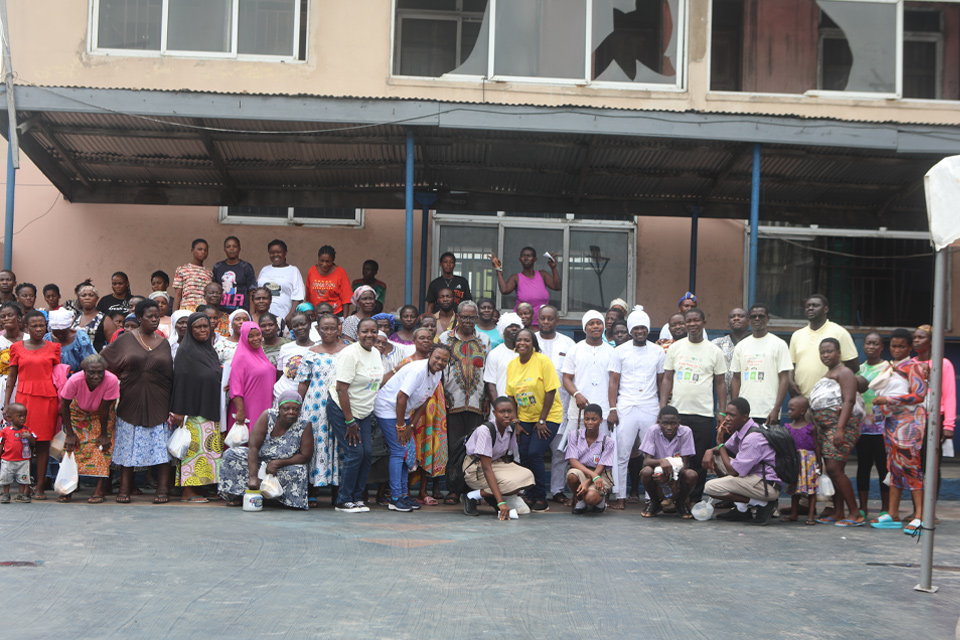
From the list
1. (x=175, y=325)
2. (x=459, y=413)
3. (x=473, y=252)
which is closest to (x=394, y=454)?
(x=459, y=413)

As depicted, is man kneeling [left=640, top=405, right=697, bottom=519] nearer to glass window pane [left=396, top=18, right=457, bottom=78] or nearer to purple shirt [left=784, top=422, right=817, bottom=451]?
purple shirt [left=784, top=422, right=817, bottom=451]

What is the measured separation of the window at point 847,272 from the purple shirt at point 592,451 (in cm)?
536

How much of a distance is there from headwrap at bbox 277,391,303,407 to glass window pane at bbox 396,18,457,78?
5.94m

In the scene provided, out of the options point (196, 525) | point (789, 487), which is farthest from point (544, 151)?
point (196, 525)

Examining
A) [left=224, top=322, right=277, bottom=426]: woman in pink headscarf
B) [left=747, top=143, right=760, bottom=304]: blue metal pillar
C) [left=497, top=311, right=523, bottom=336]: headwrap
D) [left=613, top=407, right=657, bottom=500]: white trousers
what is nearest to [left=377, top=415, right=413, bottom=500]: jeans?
[left=224, top=322, right=277, bottom=426]: woman in pink headscarf

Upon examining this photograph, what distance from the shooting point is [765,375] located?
9164mm

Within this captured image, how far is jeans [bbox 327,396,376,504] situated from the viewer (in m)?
8.67

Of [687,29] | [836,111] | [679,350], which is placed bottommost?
[679,350]

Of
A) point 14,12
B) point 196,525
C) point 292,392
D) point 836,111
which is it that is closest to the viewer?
point 196,525

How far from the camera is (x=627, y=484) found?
9.78m

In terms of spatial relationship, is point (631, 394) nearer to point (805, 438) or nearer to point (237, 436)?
point (805, 438)

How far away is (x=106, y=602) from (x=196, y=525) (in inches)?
92.0

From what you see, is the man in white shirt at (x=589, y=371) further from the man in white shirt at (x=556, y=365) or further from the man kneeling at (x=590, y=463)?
the man kneeling at (x=590, y=463)

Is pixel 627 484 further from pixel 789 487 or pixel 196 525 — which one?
pixel 196 525
